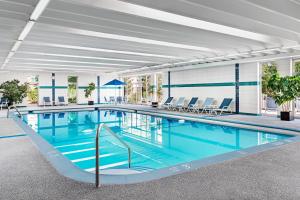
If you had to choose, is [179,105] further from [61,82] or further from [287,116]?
[61,82]

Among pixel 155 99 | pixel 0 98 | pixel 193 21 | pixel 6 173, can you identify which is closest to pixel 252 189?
pixel 6 173

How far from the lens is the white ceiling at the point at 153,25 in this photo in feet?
14.6

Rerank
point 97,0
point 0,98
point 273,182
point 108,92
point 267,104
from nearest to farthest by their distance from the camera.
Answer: point 273,182 → point 97,0 → point 267,104 → point 0,98 → point 108,92

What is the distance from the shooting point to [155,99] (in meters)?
18.4

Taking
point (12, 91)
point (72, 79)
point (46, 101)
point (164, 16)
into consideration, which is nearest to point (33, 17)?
point (164, 16)

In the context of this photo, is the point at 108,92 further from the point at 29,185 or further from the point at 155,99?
the point at 29,185

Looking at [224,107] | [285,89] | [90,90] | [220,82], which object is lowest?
[224,107]

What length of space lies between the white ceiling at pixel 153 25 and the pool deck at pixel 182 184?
2877mm

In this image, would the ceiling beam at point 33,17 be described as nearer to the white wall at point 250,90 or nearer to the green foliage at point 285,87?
the green foliage at point 285,87

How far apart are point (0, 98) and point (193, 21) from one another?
15.8m

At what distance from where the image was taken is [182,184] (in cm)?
280

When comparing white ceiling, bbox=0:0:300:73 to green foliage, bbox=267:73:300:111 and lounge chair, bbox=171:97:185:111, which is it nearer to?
green foliage, bbox=267:73:300:111

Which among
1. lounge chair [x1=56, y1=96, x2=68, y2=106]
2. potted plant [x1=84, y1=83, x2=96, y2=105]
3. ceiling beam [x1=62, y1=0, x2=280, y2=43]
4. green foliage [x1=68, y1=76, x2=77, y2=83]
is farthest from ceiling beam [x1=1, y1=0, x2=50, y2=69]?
green foliage [x1=68, y1=76, x2=77, y2=83]

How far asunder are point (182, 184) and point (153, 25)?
13.4ft
